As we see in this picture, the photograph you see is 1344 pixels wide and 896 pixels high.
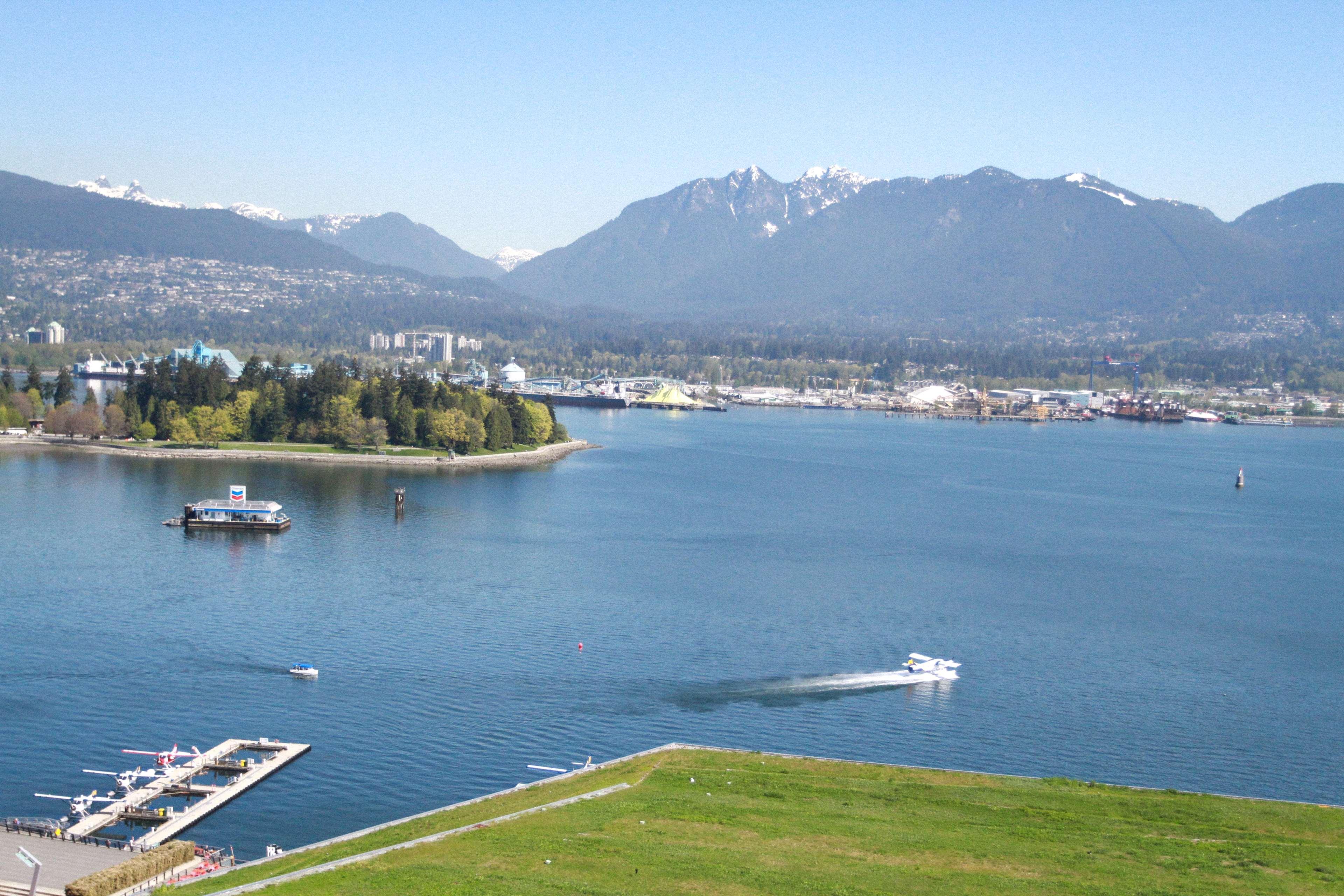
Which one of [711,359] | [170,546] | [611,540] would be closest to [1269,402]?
[711,359]

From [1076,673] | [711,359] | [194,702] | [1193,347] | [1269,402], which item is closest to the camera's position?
[194,702]

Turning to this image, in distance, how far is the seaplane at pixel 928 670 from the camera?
2164 centimetres

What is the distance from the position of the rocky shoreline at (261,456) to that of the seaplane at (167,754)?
32.0 metres

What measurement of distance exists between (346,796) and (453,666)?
5.58m

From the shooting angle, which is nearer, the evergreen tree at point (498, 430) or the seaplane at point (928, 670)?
the seaplane at point (928, 670)

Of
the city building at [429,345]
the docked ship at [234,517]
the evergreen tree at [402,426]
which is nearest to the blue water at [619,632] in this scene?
the docked ship at [234,517]

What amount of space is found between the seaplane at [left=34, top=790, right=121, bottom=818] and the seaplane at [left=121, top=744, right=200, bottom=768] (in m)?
0.88

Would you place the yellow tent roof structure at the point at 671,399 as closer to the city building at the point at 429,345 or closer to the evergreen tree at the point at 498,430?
the city building at the point at 429,345

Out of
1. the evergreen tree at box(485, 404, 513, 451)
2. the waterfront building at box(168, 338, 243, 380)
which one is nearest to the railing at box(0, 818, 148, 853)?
the evergreen tree at box(485, 404, 513, 451)

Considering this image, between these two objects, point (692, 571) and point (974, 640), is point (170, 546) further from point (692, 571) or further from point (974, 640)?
point (974, 640)

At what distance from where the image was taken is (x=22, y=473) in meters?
42.6

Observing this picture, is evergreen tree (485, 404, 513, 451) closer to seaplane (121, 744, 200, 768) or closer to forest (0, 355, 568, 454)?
forest (0, 355, 568, 454)

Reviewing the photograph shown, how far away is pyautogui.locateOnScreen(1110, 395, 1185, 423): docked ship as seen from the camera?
110m

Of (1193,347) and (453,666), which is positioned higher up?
(1193,347)
